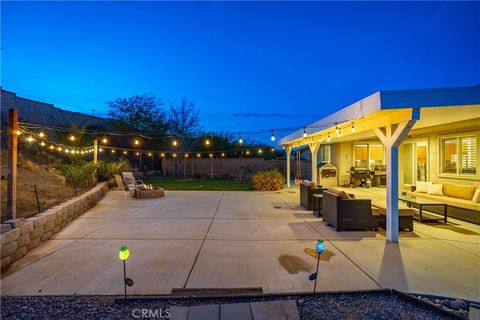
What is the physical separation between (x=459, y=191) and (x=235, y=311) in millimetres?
7171

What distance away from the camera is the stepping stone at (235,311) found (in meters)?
2.31

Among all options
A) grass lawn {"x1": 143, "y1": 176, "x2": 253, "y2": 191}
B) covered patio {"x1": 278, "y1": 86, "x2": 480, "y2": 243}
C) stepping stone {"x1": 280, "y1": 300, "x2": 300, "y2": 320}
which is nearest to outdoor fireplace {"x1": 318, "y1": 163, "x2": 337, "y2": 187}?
grass lawn {"x1": 143, "y1": 176, "x2": 253, "y2": 191}

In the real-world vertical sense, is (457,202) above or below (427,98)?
below

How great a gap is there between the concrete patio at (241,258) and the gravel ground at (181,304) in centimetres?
15

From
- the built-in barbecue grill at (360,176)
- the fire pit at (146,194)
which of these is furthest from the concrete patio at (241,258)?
the built-in barbecue grill at (360,176)

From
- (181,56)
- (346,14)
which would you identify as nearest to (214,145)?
(181,56)

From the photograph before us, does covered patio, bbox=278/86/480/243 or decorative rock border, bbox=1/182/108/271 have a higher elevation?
covered patio, bbox=278/86/480/243

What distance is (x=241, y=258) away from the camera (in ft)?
12.5

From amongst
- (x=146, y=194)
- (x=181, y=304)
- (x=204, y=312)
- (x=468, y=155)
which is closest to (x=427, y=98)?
(x=204, y=312)

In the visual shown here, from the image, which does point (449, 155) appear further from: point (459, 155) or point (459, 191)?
point (459, 191)

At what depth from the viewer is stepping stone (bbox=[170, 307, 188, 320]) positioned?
228 cm

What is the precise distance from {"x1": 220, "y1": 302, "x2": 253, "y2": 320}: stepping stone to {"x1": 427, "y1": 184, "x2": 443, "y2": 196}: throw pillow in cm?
729

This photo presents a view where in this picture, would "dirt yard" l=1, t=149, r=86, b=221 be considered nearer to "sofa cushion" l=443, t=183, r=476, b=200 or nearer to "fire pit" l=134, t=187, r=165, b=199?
"fire pit" l=134, t=187, r=165, b=199

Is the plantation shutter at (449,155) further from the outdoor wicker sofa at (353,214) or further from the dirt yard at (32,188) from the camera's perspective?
the dirt yard at (32,188)
